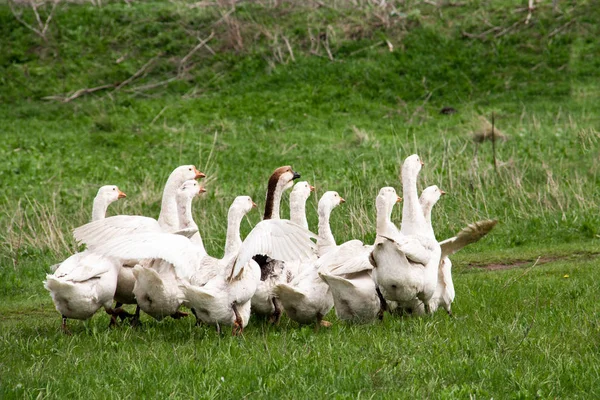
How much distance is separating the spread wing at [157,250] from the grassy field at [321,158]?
2.29 feet

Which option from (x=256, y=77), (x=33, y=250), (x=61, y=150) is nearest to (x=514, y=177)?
(x=33, y=250)

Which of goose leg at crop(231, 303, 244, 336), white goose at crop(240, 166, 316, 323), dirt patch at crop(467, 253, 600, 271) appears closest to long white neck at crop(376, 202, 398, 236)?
white goose at crop(240, 166, 316, 323)

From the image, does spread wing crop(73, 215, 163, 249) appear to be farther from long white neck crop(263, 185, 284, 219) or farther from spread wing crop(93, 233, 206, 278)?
long white neck crop(263, 185, 284, 219)

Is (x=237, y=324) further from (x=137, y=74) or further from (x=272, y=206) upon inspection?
(x=137, y=74)

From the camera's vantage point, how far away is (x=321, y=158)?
68.5 ft

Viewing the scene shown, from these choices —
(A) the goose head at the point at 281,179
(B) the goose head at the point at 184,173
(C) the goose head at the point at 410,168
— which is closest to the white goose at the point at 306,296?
(C) the goose head at the point at 410,168

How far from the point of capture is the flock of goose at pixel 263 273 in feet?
27.9

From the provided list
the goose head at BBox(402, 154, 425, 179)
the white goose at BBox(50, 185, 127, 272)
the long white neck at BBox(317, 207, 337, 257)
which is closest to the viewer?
the goose head at BBox(402, 154, 425, 179)

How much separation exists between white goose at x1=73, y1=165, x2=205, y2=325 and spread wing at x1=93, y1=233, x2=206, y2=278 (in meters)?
0.60

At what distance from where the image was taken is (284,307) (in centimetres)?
896

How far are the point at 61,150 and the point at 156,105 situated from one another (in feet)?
16.1

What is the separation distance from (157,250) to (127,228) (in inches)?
49.0

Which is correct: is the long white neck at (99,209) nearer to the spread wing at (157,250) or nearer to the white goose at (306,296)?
the spread wing at (157,250)

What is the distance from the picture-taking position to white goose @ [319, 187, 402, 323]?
28.7 ft
